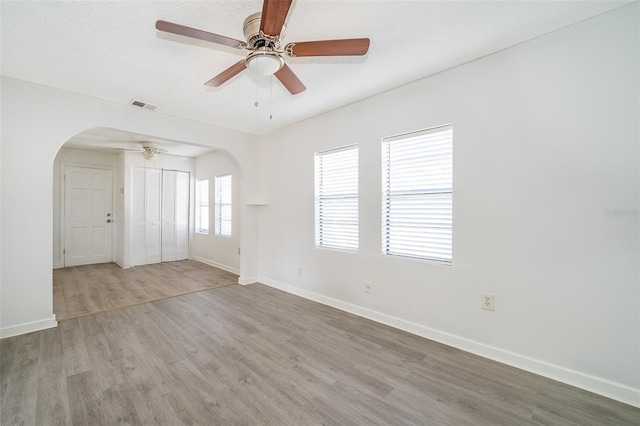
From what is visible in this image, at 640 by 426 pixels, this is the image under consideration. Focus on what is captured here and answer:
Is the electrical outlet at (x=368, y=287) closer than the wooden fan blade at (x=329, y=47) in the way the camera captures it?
No

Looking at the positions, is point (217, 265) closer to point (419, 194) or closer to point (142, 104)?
point (142, 104)

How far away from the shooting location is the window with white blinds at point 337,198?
3381 millimetres

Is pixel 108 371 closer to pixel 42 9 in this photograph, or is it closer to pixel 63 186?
pixel 42 9

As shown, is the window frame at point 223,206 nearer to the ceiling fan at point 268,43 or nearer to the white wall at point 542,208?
the white wall at point 542,208

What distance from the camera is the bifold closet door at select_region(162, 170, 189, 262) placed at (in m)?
6.36

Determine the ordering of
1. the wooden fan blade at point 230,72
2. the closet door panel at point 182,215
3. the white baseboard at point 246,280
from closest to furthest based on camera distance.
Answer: the wooden fan blade at point 230,72
the white baseboard at point 246,280
the closet door panel at point 182,215

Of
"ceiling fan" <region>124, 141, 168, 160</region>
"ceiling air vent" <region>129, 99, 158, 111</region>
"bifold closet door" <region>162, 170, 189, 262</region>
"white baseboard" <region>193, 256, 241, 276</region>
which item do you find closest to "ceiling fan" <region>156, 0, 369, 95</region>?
"ceiling air vent" <region>129, 99, 158, 111</region>

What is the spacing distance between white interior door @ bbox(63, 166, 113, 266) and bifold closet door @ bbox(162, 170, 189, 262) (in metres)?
1.30

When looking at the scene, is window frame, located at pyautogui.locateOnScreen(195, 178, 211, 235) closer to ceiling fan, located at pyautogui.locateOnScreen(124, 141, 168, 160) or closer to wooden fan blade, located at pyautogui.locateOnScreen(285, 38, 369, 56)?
ceiling fan, located at pyautogui.locateOnScreen(124, 141, 168, 160)

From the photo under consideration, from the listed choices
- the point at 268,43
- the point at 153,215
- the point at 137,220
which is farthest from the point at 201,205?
the point at 268,43

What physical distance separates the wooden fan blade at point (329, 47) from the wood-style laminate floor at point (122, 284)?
3740mm

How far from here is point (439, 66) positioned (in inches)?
98.0

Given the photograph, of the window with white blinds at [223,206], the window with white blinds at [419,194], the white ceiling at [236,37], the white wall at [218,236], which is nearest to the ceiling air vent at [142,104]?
the white ceiling at [236,37]

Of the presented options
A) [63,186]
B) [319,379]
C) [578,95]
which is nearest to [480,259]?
[578,95]
